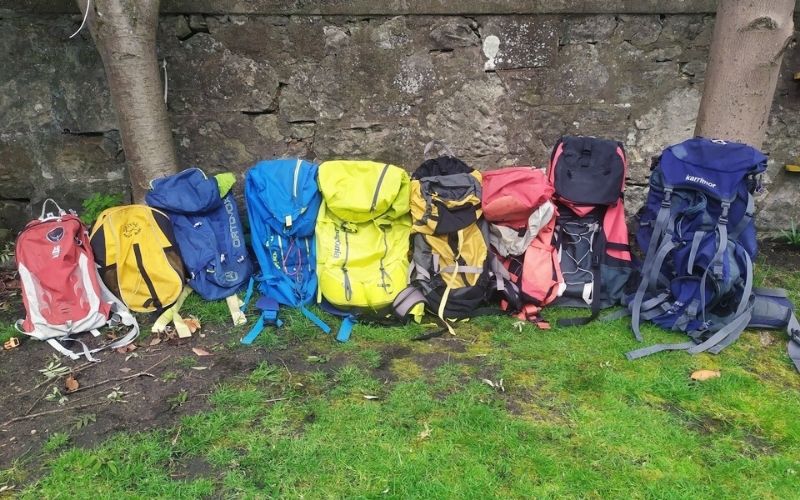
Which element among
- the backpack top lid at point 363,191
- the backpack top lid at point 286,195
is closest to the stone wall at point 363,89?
the backpack top lid at point 286,195

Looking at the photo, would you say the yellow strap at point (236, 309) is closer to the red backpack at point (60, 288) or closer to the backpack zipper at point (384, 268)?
the red backpack at point (60, 288)

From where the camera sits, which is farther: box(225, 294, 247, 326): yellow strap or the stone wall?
the stone wall

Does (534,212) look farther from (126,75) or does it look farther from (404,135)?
(126,75)

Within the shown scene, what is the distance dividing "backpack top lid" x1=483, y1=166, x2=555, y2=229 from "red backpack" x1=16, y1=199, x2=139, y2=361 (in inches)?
90.6

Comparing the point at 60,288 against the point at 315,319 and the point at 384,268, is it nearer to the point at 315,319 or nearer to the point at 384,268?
the point at 315,319

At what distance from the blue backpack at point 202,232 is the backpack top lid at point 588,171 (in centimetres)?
221

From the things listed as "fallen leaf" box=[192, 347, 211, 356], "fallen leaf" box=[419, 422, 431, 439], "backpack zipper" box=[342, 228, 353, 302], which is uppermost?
"backpack zipper" box=[342, 228, 353, 302]

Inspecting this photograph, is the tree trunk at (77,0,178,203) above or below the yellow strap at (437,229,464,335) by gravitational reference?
above

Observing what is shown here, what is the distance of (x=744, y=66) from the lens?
10.4ft

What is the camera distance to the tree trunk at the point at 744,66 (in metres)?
3.08

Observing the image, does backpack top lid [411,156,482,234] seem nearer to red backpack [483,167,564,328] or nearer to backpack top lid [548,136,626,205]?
red backpack [483,167,564,328]

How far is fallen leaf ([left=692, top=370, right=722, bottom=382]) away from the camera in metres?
2.84

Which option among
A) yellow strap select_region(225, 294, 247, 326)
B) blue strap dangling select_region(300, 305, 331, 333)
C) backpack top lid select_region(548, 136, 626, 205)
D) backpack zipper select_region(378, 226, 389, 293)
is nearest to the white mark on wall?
backpack top lid select_region(548, 136, 626, 205)

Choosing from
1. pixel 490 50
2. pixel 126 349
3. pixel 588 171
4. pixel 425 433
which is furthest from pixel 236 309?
pixel 490 50
